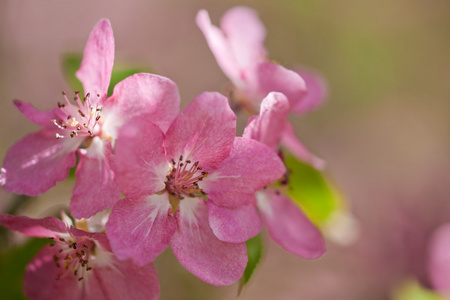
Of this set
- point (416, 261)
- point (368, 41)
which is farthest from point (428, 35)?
point (416, 261)

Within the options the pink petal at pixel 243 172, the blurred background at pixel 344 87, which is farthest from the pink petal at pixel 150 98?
the blurred background at pixel 344 87

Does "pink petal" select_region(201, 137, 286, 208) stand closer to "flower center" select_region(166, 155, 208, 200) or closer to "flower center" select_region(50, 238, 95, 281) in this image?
"flower center" select_region(166, 155, 208, 200)

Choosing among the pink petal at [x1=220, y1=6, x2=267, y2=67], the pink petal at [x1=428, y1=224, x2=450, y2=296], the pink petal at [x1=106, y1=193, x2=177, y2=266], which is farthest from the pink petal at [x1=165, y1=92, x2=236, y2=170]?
the pink petal at [x1=428, y1=224, x2=450, y2=296]

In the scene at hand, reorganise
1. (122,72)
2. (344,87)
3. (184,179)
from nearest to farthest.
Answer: (184,179) < (122,72) < (344,87)

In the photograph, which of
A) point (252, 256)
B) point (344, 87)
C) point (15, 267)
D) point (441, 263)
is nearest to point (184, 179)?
point (252, 256)

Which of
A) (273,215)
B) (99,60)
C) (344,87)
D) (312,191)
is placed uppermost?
(99,60)

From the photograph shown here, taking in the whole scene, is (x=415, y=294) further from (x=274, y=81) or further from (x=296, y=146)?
(x=274, y=81)

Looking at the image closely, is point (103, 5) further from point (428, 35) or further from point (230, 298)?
point (428, 35)
